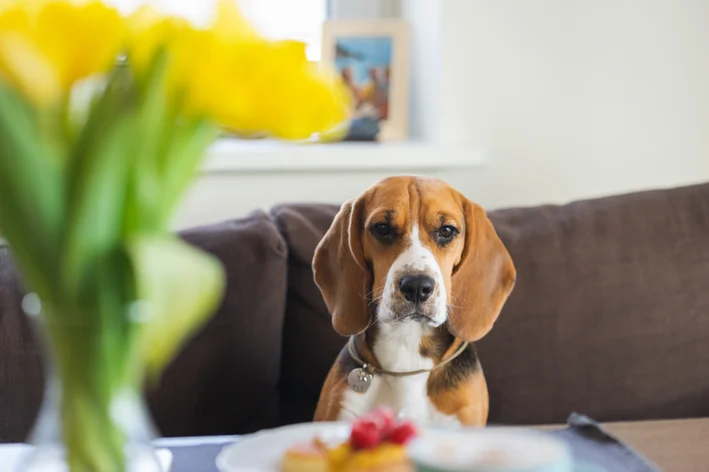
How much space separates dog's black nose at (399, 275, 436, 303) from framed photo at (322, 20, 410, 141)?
1.00 metres

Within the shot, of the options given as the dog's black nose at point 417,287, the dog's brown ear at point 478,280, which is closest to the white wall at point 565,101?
the dog's brown ear at point 478,280

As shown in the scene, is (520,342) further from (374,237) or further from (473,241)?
(374,237)

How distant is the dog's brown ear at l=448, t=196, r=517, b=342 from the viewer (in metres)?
1.35

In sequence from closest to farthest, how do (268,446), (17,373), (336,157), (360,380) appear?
1. (268,446)
2. (360,380)
3. (17,373)
4. (336,157)

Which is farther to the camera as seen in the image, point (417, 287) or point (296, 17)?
point (296, 17)

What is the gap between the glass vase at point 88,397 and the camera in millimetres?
589

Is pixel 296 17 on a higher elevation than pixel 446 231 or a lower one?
higher

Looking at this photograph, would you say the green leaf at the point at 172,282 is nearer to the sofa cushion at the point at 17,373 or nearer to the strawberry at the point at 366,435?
the strawberry at the point at 366,435

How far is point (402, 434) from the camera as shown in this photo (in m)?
0.88

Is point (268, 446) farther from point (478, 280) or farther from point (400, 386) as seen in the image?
point (478, 280)

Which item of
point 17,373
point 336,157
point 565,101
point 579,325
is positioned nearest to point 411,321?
point 579,325

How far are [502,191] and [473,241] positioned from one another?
2.72ft

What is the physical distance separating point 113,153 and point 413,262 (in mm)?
763

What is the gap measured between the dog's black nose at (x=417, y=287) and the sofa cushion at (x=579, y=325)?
445 millimetres
